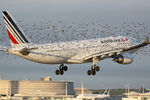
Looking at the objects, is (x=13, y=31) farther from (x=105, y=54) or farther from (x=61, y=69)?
(x=105, y=54)

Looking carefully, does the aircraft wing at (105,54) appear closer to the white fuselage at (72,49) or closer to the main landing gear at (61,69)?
the white fuselage at (72,49)

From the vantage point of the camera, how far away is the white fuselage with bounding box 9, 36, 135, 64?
91.6 metres

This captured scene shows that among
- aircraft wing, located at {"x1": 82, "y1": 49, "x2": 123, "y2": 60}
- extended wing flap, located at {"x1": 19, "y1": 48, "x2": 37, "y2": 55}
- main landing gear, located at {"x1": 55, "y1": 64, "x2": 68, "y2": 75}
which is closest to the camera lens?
extended wing flap, located at {"x1": 19, "y1": 48, "x2": 37, "y2": 55}

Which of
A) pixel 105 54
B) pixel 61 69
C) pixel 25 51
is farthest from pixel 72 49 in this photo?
pixel 25 51

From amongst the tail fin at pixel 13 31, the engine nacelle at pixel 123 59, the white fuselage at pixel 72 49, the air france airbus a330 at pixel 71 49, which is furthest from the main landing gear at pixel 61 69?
the engine nacelle at pixel 123 59

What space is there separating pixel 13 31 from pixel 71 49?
13361 mm

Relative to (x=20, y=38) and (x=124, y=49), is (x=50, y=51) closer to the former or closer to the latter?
(x=20, y=38)

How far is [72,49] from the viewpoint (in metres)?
96.0

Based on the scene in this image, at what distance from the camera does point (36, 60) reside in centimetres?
9206

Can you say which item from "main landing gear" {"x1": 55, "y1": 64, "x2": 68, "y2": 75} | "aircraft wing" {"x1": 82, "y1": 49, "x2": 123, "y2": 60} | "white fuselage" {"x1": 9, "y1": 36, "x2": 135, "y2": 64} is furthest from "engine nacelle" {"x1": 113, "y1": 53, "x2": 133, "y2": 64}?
"main landing gear" {"x1": 55, "y1": 64, "x2": 68, "y2": 75}

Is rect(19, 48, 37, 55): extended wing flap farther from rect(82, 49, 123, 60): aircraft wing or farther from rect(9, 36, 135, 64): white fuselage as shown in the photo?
rect(82, 49, 123, 60): aircraft wing

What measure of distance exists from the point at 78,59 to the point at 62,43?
17.5ft

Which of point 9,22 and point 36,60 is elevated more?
point 9,22

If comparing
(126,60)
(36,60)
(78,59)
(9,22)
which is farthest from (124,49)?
(9,22)
